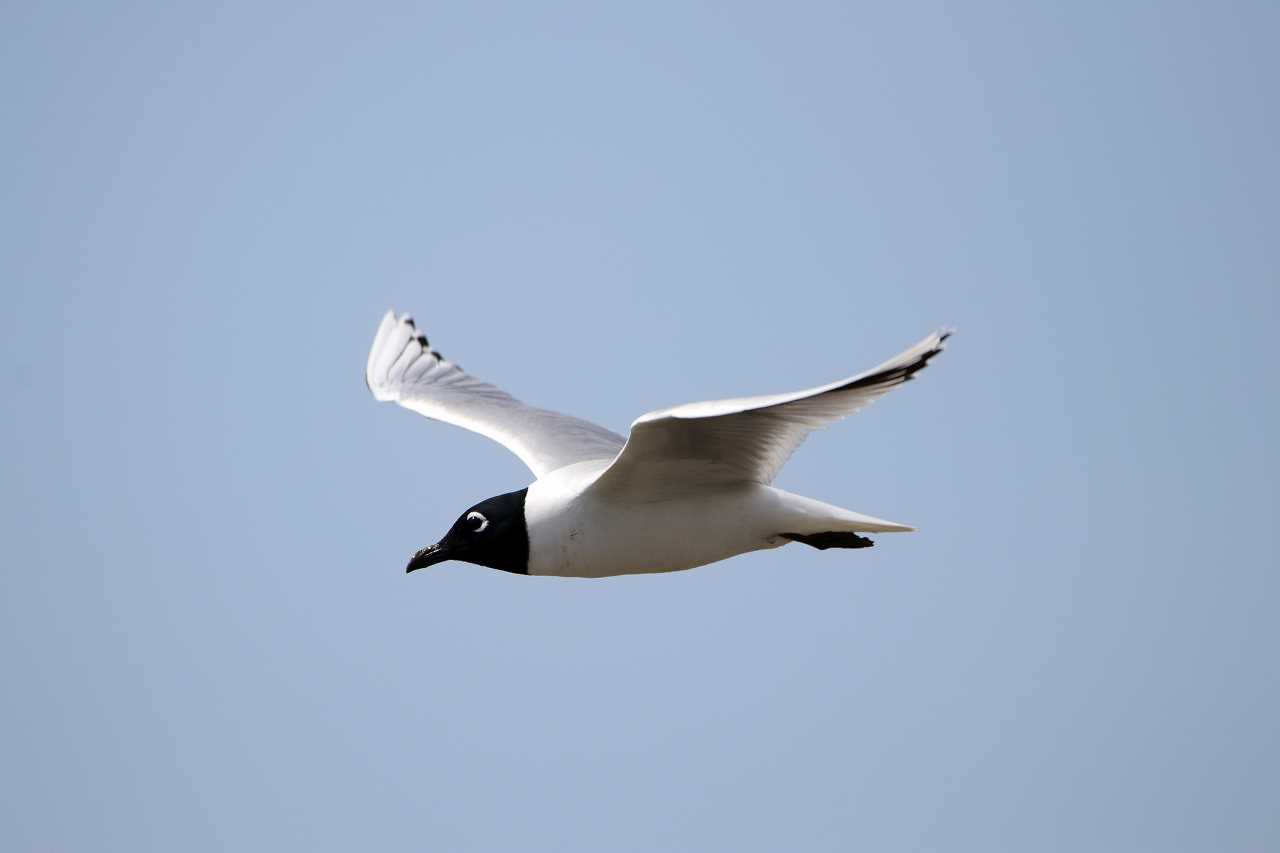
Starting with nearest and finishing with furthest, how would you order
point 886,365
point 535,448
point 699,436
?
1. point 886,365
2. point 699,436
3. point 535,448

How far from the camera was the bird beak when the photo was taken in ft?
26.0

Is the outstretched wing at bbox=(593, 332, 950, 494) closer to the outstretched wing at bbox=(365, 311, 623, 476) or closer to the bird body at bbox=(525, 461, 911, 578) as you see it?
the bird body at bbox=(525, 461, 911, 578)

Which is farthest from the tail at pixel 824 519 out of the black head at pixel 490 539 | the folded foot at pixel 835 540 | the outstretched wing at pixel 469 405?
the outstretched wing at pixel 469 405

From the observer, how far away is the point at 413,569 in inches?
314

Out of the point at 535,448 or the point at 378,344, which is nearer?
the point at 535,448

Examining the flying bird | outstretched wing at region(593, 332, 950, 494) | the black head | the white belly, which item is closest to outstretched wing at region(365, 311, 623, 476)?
the flying bird

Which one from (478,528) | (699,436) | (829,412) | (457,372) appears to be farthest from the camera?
(457,372)

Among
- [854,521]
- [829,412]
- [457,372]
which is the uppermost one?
[457,372]

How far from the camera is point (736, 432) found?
6656mm

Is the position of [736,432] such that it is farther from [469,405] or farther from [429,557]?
[469,405]

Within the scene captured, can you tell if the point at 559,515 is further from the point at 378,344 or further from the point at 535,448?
the point at 378,344

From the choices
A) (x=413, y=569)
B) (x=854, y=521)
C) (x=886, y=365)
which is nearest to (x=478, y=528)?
(x=413, y=569)

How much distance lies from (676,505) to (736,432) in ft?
1.92

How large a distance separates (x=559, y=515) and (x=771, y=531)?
99 cm
